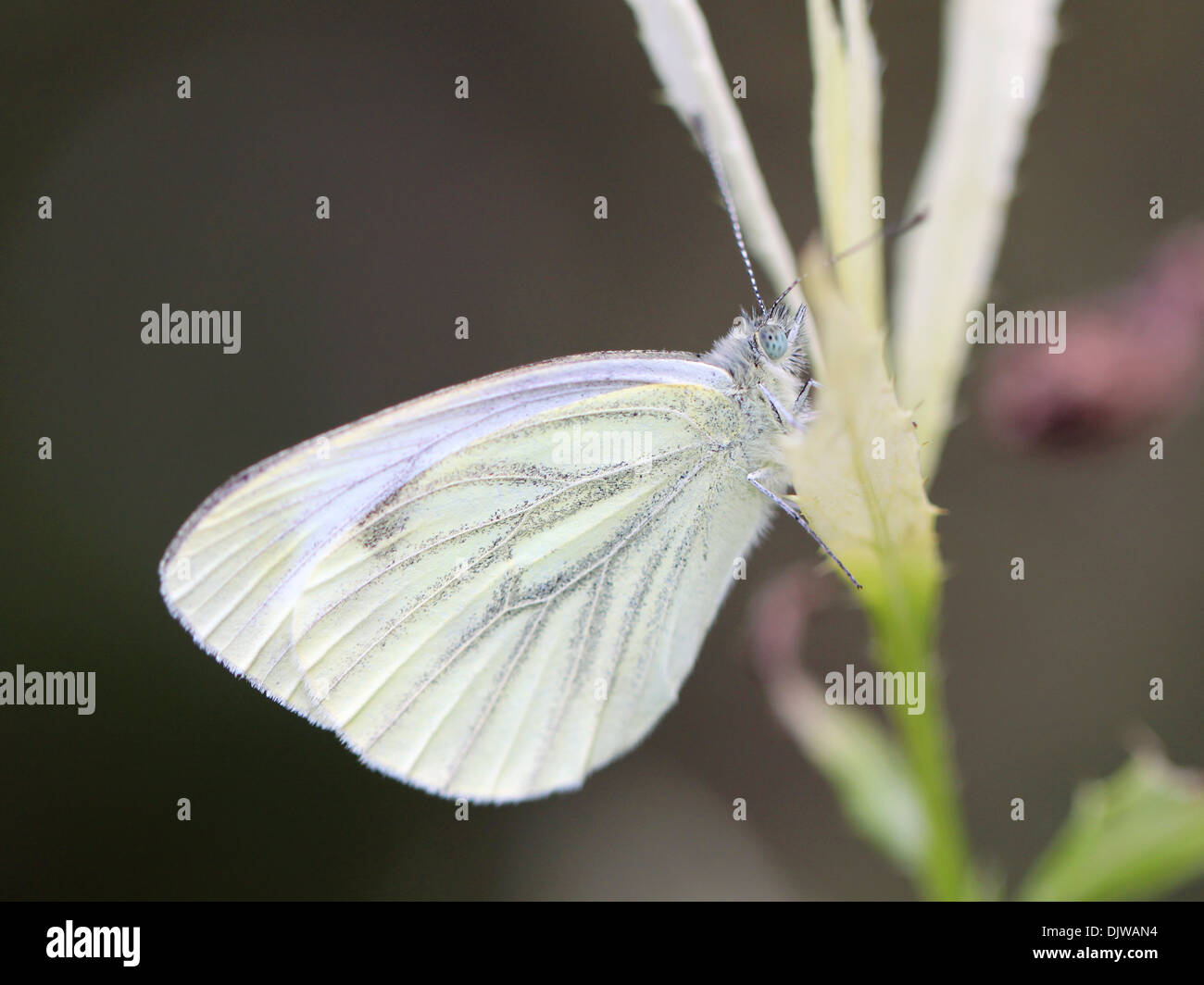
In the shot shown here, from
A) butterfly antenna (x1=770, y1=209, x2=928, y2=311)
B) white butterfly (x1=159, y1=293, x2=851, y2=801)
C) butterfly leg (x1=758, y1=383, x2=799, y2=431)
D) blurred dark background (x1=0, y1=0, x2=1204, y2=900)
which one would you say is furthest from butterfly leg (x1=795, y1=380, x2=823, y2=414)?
blurred dark background (x1=0, y1=0, x2=1204, y2=900)

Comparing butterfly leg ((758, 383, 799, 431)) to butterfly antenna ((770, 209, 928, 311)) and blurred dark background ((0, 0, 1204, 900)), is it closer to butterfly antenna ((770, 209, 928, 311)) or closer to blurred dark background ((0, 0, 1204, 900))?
butterfly antenna ((770, 209, 928, 311))

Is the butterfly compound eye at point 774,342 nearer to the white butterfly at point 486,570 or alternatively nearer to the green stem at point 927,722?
the white butterfly at point 486,570

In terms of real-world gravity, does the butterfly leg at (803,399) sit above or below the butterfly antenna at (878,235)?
below

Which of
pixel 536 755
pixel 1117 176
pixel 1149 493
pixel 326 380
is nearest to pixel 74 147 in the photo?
pixel 326 380

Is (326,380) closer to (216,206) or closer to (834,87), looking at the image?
(216,206)

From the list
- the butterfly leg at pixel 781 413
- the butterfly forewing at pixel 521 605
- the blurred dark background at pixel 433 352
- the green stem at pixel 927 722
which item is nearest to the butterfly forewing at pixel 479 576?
the butterfly forewing at pixel 521 605
